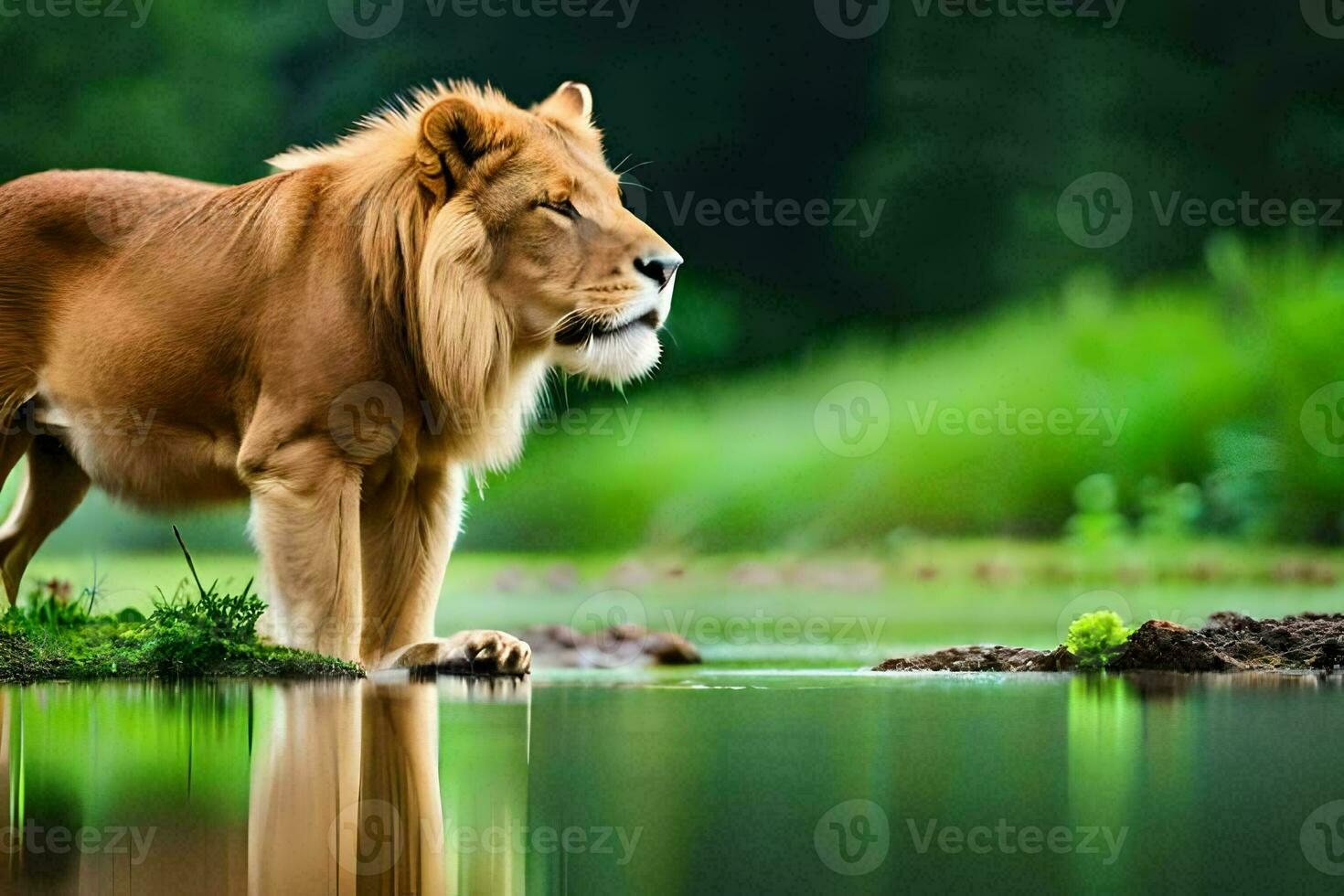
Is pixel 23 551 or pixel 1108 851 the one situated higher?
pixel 23 551

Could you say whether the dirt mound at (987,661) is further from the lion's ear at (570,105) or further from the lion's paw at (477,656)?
the lion's ear at (570,105)

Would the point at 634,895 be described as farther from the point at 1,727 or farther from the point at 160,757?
the point at 1,727

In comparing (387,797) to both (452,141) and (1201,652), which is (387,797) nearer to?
(452,141)

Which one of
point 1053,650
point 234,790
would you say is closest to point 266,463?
point 234,790

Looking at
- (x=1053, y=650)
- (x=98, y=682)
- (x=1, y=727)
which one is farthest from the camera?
(x=1053, y=650)

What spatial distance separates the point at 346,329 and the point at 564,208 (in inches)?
26.4

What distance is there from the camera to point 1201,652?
4.46 meters

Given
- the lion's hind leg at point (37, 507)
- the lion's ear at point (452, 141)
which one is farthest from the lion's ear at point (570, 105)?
the lion's hind leg at point (37, 507)

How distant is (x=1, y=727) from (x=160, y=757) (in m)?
0.57

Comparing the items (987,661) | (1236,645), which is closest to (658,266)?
(987,661)

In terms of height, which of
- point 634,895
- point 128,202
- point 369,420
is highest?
point 128,202

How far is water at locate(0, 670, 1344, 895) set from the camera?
6.31 feet

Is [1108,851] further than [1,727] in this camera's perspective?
No

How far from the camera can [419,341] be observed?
4254 millimetres
